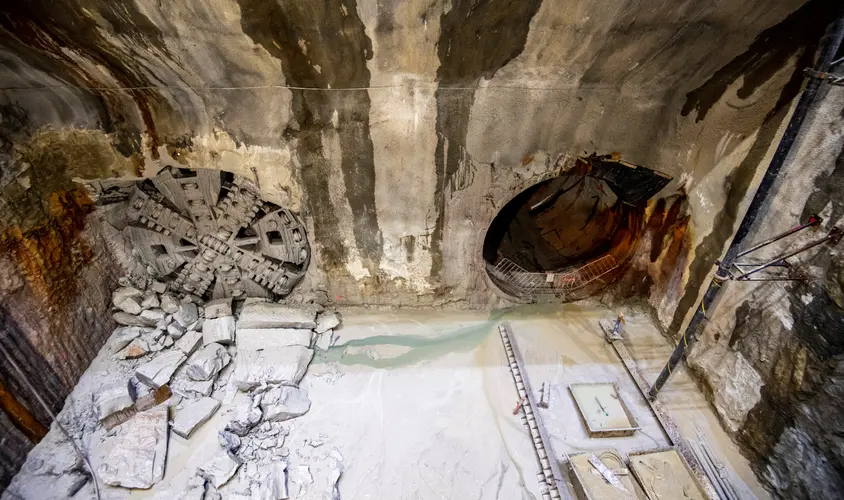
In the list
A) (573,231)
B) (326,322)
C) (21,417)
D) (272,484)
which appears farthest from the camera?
(573,231)

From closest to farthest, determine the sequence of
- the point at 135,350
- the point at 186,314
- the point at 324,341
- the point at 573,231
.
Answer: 1. the point at 135,350
2. the point at 186,314
3. the point at 324,341
4. the point at 573,231

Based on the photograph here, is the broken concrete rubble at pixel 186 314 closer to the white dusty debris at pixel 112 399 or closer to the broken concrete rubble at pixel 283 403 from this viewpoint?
the white dusty debris at pixel 112 399

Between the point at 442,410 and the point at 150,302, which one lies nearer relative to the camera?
the point at 442,410

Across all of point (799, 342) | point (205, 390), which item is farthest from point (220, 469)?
point (799, 342)

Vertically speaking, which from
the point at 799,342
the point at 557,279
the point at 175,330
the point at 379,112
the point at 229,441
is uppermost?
the point at 557,279

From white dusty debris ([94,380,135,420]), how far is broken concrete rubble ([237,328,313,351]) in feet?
3.58

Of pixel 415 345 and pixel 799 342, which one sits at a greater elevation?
pixel 415 345

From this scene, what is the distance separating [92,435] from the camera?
383cm

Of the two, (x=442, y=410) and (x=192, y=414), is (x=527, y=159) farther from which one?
(x=192, y=414)

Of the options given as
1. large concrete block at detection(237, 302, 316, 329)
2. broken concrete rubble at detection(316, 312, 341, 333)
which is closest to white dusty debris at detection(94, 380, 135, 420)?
large concrete block at detection(237, 302, 316, 329)

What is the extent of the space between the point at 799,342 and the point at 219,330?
5552 millimetres

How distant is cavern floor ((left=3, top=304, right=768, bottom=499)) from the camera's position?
3.69 meters

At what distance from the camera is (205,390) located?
4.26 meters

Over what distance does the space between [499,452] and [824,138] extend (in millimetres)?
3730
